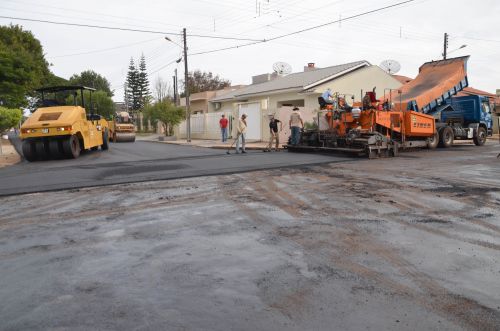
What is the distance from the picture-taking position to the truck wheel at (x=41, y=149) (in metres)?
14.2

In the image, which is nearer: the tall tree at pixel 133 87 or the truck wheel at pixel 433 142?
the truck wheel at pixel 433 142

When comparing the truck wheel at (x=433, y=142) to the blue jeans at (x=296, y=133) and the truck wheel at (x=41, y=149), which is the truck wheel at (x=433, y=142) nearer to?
the blue jeans at (x=296, y=133)

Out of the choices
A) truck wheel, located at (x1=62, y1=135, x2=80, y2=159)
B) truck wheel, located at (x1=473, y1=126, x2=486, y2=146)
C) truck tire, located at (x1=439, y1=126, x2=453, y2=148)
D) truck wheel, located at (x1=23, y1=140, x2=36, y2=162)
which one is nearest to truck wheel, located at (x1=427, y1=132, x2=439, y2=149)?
truck tire, located at (x1=439, y1=126, x2=453, y2=148)

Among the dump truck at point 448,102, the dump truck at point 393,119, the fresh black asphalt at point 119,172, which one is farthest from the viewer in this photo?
the dump truck at point 448,102

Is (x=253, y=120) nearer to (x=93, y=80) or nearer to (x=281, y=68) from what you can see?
(x=281, y=68)

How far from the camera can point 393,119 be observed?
15.2 metres

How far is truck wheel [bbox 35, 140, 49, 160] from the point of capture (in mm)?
14250

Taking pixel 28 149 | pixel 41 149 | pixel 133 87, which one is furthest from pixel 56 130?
pixel 133 87

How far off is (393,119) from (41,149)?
1199cm

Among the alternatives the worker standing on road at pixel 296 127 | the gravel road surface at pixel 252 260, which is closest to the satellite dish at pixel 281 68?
the worker standing on road at pixel 296 127

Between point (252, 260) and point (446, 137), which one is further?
point (446, 137)

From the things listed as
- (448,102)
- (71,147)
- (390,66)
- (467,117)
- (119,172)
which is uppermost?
(390,66)

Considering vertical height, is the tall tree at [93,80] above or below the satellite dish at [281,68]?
above

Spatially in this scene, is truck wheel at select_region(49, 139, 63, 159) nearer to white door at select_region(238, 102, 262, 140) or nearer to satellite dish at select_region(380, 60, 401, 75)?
white door at select_region(238, 102, 262, 140)
